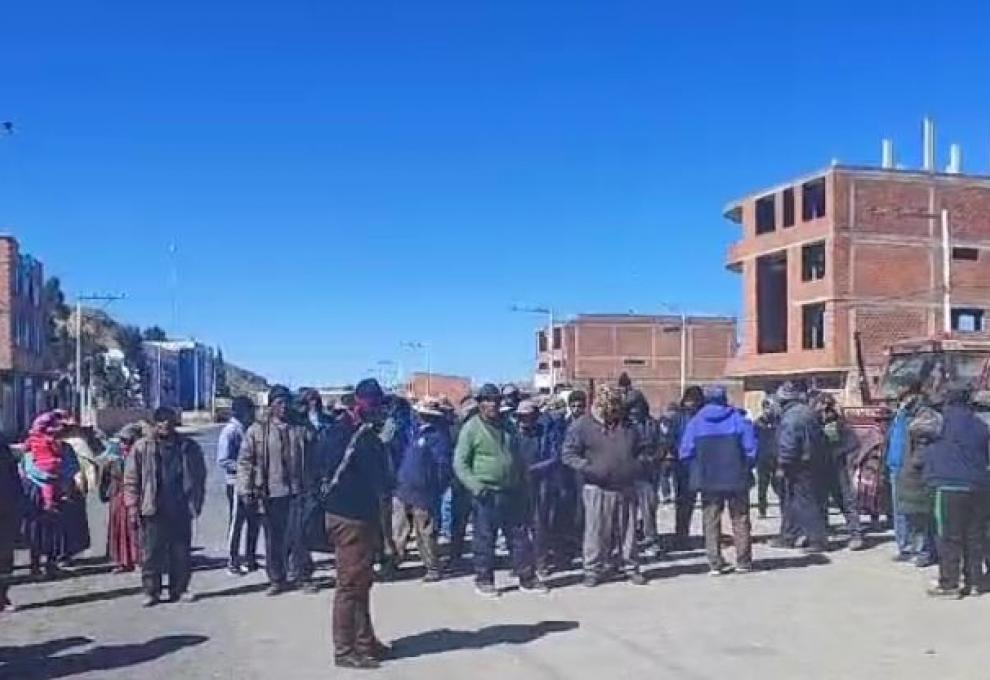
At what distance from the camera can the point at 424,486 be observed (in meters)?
12.6

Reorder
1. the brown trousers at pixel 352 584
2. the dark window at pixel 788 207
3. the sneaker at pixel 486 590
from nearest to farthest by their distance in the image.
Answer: the brown trousers at pixel 352 584
the sneaker at pixel 486 590
the dark window at pixel 788 207

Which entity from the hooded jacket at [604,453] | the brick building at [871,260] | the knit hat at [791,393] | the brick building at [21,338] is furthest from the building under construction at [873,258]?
the hooded jacket at [604,453]

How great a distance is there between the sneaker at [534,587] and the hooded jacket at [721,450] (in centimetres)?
197

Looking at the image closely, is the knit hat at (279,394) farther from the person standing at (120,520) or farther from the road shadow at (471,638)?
the road shadow at (471,638)

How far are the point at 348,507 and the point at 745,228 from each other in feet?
196

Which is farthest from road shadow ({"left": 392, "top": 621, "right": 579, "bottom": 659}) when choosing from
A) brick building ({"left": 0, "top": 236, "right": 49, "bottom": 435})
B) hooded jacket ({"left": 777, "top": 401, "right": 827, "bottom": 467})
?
brick building ({"left": 0, "top": 236, "right": 49, "bottom": 435})

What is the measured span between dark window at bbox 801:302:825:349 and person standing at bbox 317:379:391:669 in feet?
175

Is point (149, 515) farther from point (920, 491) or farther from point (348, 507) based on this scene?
point (920, 491)

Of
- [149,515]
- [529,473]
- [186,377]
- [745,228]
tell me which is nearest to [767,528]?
[529,473]

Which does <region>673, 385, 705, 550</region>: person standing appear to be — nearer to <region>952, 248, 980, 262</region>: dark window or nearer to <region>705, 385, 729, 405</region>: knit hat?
<region>705, 385, 729, 405</region>: knit hat

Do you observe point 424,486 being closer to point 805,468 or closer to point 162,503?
point 162,503

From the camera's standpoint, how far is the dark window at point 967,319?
Answer: 60.0 meters

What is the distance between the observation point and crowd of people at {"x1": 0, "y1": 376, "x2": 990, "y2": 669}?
36.2 feet

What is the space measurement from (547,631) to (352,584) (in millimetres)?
1768
